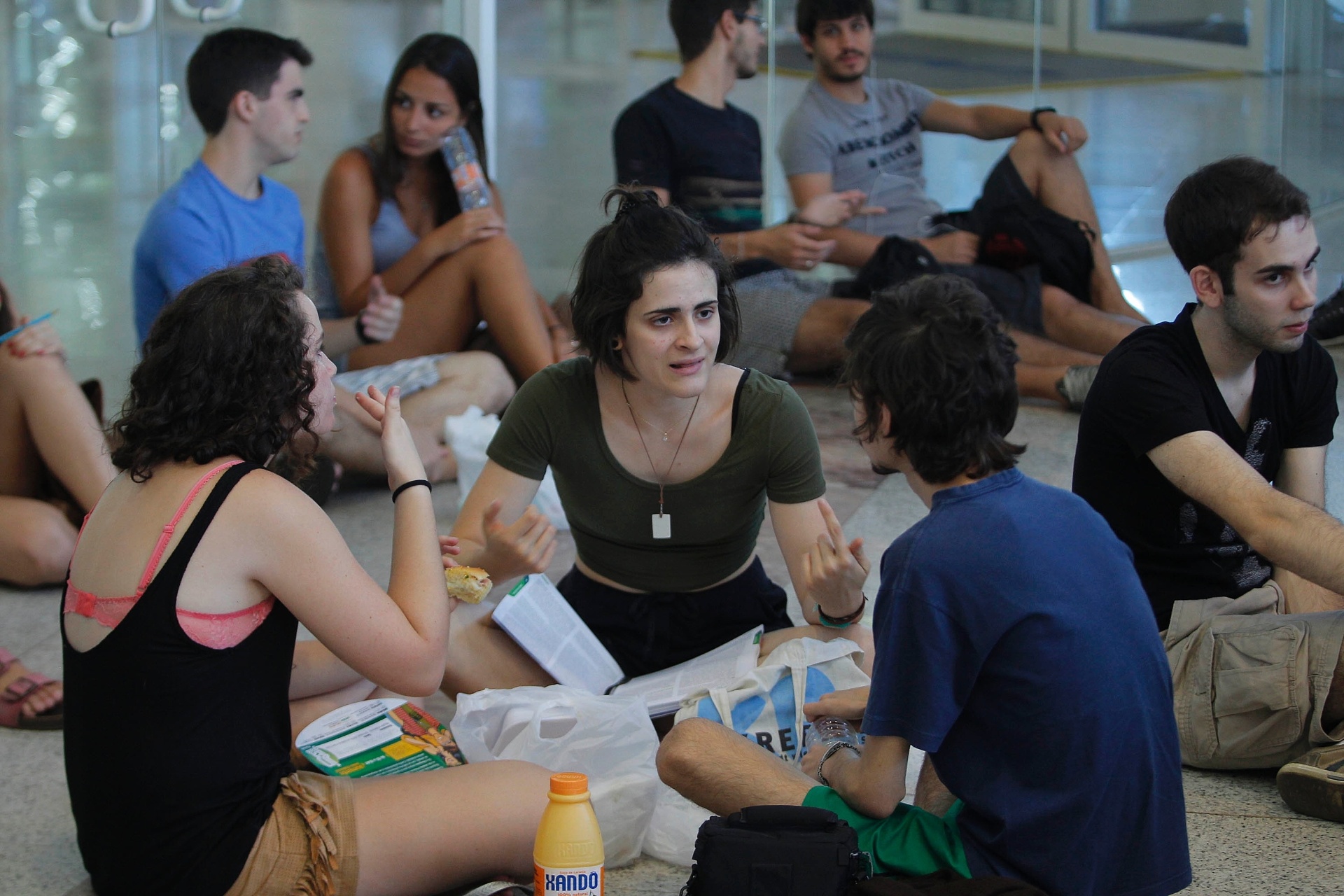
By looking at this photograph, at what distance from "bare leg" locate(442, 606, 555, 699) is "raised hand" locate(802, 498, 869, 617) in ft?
1.94

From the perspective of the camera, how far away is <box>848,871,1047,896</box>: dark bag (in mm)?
1747

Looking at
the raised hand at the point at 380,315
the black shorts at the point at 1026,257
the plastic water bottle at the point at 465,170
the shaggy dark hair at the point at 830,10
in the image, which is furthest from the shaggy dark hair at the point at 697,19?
the raised hand at the point at 380,315

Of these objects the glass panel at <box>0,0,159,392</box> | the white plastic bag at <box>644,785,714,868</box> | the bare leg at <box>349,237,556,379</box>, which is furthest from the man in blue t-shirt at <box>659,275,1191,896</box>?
the glass panel at <box>0,0,159,392</box>

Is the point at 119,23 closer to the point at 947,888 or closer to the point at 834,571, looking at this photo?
the point at 834,571

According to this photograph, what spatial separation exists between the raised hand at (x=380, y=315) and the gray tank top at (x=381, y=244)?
0.57 m

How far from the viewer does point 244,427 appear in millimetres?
1971

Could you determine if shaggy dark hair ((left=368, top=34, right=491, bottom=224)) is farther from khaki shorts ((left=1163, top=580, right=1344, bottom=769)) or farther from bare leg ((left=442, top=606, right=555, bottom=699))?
khaki shorts ((left=1163, top=580, right=1344, bottom=769))

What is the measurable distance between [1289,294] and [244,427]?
195 cm

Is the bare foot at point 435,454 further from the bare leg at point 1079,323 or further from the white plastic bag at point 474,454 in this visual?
the bare leg at point 1079,323

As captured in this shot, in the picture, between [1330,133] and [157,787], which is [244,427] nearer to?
[157,787]

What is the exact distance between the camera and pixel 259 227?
4.28 meters

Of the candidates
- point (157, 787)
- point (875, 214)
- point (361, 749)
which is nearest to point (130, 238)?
point (875, 214)

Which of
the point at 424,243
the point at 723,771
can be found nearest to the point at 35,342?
the point at 424,243

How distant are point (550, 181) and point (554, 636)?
15.7 feet
